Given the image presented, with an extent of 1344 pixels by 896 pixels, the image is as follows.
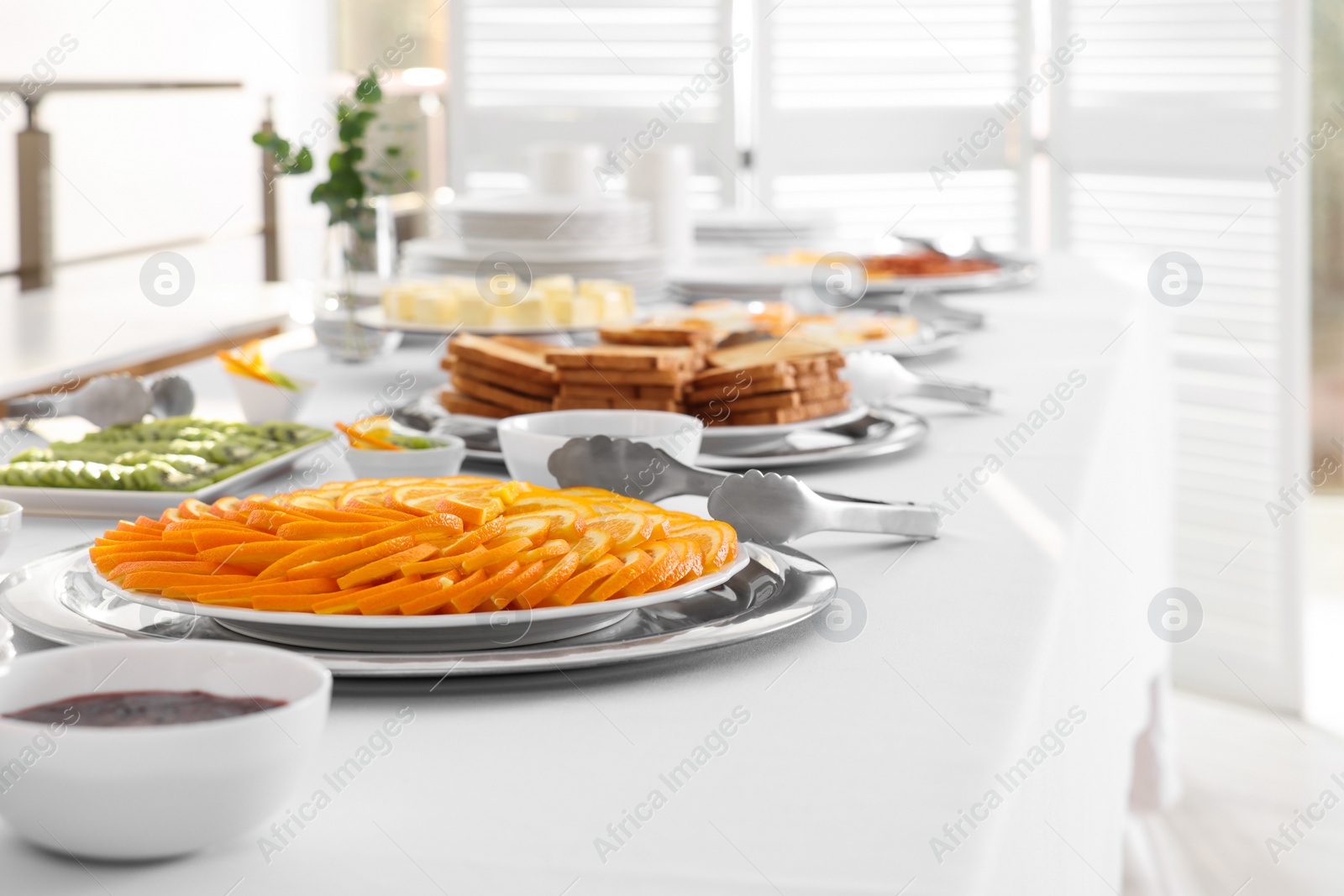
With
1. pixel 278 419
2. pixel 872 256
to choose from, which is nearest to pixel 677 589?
pixel 278 419

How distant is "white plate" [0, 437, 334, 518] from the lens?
105cm

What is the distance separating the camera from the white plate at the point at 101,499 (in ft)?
3.44

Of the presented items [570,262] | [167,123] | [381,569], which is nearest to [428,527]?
[381,569]

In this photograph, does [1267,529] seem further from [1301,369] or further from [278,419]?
[278,419]

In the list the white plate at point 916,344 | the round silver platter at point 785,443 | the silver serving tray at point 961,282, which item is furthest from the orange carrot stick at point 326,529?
the silver serving tray at point 961,282

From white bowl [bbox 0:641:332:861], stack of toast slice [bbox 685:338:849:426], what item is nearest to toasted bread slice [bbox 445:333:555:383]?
stack of toast slice [bbox 685:338:849:426]

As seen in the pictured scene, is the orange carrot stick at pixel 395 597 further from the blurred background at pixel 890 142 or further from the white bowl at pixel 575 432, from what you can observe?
the blurred background at pixel 890 142

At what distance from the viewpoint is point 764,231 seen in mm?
3104

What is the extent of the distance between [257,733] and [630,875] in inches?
5.6

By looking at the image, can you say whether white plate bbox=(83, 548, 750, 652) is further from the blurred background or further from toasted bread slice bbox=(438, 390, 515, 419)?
the blurred background

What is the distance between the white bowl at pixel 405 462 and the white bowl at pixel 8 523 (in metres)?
0.27

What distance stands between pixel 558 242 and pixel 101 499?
1376 mm

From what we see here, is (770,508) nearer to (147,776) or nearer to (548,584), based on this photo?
(548,584)

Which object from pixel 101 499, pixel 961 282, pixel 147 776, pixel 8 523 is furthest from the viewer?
pixel 961 282
